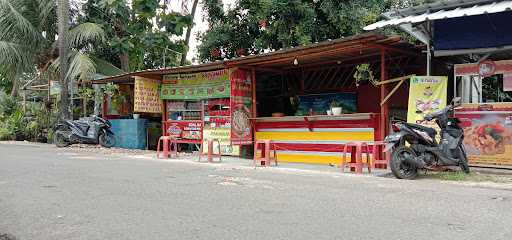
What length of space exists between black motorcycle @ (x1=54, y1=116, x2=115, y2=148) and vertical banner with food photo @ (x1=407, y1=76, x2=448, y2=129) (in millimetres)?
10843

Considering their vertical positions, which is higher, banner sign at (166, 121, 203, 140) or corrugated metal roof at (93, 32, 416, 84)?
corrugated metal roof at (93, 32, 416, 84)

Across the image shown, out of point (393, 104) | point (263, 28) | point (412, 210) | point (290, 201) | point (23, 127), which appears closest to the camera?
point (412, 210)

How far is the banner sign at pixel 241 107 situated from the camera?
43.7ft

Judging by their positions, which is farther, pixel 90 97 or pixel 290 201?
pixel 90 97

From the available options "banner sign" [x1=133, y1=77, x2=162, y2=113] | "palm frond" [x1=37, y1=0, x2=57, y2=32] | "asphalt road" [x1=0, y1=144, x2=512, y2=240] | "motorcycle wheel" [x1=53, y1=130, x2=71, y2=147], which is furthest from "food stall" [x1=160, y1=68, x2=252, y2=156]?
"palm frond" [x1=37, y1=0, x2=57, y2=32]

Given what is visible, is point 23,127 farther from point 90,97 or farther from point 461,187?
point 461,187

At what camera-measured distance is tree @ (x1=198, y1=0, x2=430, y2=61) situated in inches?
623

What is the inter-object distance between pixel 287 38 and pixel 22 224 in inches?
490

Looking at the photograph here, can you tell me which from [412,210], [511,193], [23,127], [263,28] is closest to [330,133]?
[511,193]

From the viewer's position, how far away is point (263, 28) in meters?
18.1

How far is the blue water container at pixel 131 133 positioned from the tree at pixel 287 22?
4182 millimetres

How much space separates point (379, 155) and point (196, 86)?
6455 mm

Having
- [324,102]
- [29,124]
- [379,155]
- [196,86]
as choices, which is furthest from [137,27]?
[379,155]

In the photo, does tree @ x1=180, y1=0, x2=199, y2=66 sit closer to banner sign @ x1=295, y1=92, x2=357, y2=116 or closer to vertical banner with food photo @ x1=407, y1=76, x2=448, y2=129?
banner sign @ x1=295, y1=92, x2=357, y2=116
